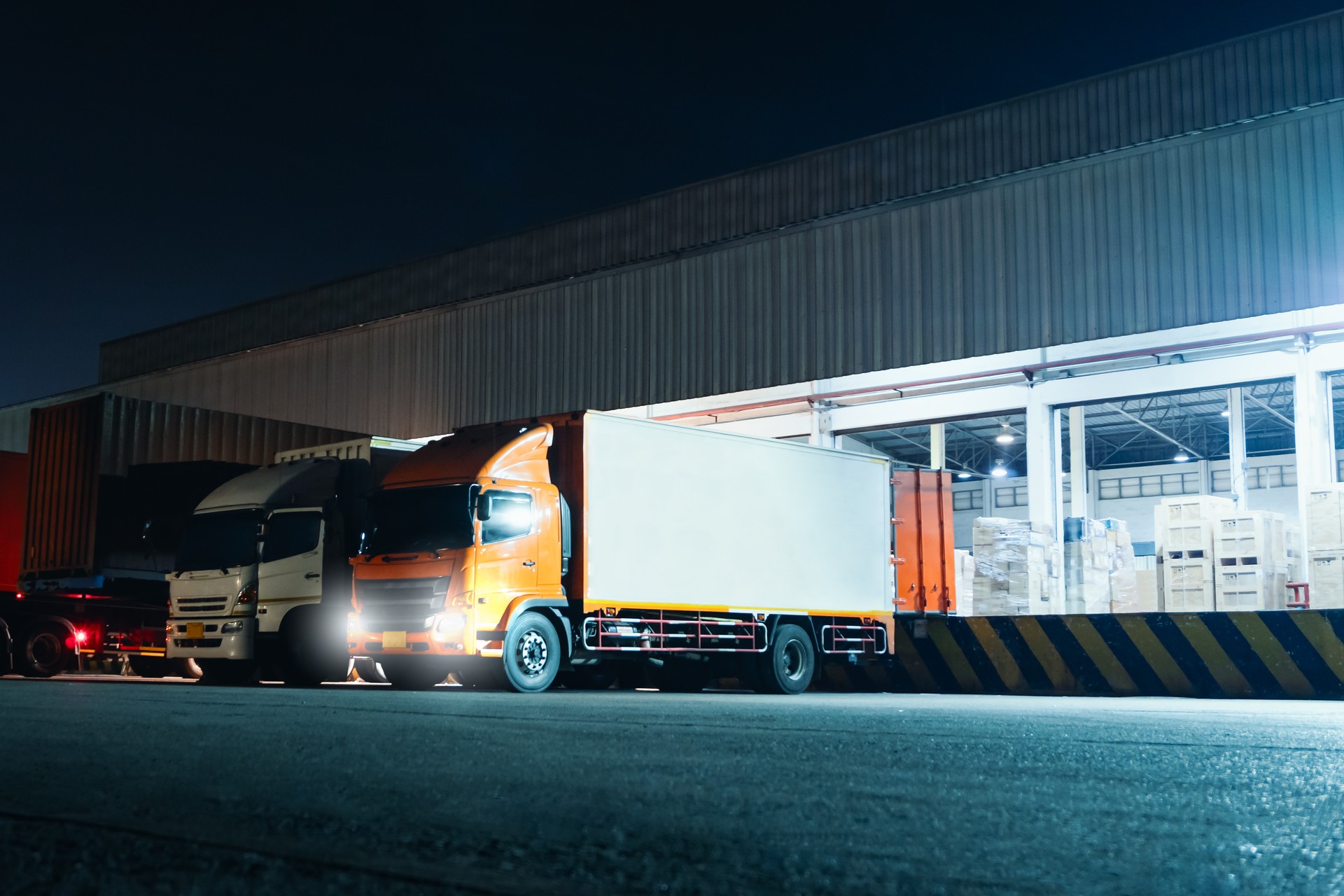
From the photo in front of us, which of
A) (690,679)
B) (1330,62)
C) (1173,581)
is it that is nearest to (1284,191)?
(1330,62)

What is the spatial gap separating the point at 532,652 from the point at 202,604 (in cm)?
533

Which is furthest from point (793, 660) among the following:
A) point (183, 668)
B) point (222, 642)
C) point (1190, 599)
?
point (183, 668)

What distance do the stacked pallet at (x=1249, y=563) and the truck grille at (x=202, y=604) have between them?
575 inches

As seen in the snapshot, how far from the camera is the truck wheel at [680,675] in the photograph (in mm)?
16797

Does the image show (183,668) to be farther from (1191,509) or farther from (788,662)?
(1191,509)

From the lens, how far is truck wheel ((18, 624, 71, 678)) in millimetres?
18547

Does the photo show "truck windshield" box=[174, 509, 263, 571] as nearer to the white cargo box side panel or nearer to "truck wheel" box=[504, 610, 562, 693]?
"truck wheel" box=[504, 610, 562, 693]

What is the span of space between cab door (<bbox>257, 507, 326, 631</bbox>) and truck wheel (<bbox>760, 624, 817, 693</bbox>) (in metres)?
6.02

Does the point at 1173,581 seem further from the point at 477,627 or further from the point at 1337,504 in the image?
the point at 477,627

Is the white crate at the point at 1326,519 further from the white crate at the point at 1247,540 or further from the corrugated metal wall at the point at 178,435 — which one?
the corrugated metal wall at the point at 178,435

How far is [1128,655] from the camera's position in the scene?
15.5m

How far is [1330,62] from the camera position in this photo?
19016 mm

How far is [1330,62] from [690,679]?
13.6 metres

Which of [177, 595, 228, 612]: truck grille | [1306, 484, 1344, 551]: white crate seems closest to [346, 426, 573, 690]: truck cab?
[177, 595, 228, 612]: truck grille
